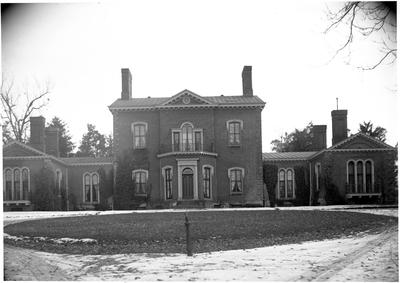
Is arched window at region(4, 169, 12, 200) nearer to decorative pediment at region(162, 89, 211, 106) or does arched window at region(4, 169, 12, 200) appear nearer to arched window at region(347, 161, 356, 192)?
decorative pediment at region(162, 89, 211, 106)

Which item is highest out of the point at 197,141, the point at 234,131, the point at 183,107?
the point at 183,107

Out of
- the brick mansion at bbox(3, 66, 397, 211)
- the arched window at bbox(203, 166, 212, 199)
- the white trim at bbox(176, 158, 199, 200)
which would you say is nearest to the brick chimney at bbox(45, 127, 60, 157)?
the brick mansion at bbox(3, 66, 397, 211)

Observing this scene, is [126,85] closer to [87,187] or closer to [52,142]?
[52,142]

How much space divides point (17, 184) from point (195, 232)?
631 inches

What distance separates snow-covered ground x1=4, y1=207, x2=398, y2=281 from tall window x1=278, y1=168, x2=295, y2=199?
21.4m

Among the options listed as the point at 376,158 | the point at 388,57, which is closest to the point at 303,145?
the point at 376,158

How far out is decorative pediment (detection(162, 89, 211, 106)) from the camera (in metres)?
29.5

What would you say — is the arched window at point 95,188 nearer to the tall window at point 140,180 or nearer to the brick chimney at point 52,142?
the brick chimney at point 52,142

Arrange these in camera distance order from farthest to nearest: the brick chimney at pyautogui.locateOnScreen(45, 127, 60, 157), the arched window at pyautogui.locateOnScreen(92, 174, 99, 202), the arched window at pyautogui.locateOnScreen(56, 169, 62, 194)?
the brick chimney at pyautogui.locateOnScreen(45, 127, 60, 157) → the arched window at pyautogui.locateOnScreen(92, 174, 99, 202) → the arched window at pyautogui.locateOnScreen(56, 169, 62, 194)

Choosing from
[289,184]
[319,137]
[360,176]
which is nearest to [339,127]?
[360,176]

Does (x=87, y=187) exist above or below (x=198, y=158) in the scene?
below

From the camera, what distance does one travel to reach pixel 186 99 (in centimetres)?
2958

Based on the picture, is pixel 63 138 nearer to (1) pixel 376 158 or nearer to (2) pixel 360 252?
(1) pixel 376 158

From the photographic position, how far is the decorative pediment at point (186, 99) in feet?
96.7
